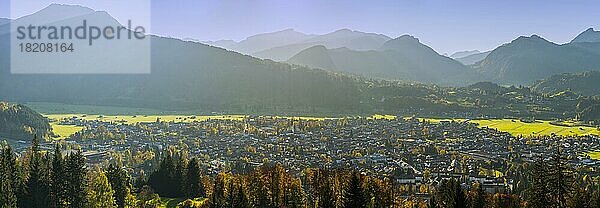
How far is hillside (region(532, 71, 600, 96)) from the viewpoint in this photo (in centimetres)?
16738

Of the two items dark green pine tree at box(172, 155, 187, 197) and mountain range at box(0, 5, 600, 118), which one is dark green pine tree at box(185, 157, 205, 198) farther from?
mountain range at box(0, 5, 600, 118)

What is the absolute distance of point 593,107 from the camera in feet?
353

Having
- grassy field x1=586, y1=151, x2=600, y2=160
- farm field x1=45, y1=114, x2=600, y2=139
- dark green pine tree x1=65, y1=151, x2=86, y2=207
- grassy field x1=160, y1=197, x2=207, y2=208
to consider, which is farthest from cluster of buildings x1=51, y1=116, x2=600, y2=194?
dark green pine tree x1=65, y1=151, x2=86, y2=207

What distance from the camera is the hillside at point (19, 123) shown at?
73438 mm

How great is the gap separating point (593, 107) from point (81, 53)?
13965 centimetres

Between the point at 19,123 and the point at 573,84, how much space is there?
158m

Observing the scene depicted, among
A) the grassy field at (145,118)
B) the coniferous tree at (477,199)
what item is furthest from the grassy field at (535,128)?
the coniferous tree at (477,199)

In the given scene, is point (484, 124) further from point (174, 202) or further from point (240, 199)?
point (240, 199)

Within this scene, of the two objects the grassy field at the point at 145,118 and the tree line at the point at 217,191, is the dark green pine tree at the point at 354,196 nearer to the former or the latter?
the tree line at the point at 217,191

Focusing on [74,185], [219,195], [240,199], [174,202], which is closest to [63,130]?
[174,202]

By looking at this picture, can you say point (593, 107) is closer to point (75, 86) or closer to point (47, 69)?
point (75, 86)

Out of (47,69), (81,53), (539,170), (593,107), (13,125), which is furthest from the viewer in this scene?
(81,53)

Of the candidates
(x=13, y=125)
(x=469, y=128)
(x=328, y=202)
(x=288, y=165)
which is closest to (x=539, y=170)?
(x=328, y=202)

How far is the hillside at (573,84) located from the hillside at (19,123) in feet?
466
